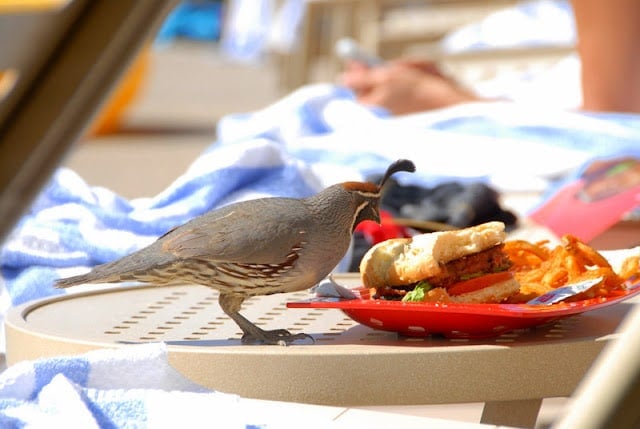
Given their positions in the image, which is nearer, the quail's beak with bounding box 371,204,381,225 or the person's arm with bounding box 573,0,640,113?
the quail's beak with bounding box 371,204,381,225

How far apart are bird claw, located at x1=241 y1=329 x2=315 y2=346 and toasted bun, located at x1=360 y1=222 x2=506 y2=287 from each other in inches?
4.1

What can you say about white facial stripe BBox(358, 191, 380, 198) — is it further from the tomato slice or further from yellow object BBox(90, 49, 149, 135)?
yellow object BBox(90, 49, 149, 135)

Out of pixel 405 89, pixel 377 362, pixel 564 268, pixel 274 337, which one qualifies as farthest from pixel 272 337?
pixel 405 89

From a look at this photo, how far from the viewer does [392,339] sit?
3.39ft

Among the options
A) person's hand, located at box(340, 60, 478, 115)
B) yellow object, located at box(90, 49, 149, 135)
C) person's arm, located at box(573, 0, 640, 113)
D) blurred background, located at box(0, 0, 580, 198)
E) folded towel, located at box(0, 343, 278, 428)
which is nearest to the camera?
folded towel, located at box(0, 343, 278, 428)

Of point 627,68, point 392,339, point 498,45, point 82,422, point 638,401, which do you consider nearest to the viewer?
point 638,401

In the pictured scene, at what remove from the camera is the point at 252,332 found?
3.39 ft

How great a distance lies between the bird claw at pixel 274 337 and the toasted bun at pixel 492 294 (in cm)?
16

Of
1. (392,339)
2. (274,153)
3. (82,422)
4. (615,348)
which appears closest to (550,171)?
(274,153)

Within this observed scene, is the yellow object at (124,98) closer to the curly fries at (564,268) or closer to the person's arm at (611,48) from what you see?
the person's arm at (611,48)

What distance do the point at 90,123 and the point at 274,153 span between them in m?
1.61

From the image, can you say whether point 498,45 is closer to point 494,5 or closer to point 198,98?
point 494,5

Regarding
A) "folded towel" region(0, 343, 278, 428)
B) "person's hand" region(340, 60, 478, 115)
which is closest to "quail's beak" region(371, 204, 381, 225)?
"folded towel" region(0, 343, 278, 428)

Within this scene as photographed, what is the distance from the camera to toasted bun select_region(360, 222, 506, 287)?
1039mm
